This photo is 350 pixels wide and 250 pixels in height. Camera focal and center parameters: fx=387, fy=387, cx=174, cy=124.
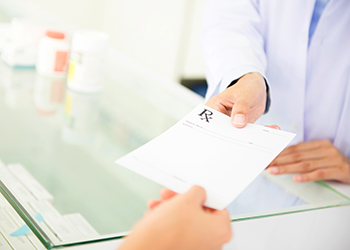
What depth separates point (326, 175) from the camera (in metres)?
0.82

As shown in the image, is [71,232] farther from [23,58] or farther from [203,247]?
[23,58]

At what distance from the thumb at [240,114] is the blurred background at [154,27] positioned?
249 centimetres

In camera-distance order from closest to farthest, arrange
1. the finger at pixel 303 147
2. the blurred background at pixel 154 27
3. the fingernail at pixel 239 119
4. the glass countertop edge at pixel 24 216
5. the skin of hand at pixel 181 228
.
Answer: the skin of hand at pixel 181 228
the glass countertop edge at pixel 24 216
the fingernail at pixel 239 119
the finger at pixel 303 147
the blurred background at pixel 154 27

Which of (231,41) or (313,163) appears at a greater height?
(231,41)

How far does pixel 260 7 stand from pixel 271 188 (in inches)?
21.3

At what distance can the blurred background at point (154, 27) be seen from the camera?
125 inches

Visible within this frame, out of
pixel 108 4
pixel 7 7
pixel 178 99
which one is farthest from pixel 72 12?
pixel 178 99

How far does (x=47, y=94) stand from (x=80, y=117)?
0.57 feet

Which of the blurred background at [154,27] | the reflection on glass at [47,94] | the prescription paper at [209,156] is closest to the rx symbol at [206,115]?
Result: the prescription paper at [209,156]

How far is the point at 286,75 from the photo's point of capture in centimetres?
106

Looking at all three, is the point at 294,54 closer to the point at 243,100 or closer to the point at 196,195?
the point at 243,100

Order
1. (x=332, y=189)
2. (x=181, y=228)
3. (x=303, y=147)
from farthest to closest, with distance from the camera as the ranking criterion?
(x=303, y=147)
(x=332, y=189)
(x=181, y=228)

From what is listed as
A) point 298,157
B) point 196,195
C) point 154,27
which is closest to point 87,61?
point 298,157

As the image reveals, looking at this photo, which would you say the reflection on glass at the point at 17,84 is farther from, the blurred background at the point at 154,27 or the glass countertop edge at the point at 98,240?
the blurred background at the point at 154,27
